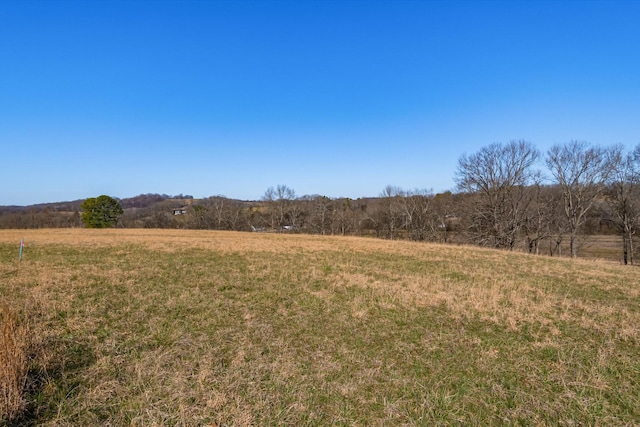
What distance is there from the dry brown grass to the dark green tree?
72.9 m

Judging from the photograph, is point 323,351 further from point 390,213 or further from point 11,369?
point 390,213

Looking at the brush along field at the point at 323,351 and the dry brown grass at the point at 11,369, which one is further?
the brush along field at the point at 323,351

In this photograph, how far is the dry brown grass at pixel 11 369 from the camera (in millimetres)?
3180

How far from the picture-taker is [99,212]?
63.0 m

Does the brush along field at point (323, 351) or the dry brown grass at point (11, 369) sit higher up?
the dry brown grass at point (11, 369)

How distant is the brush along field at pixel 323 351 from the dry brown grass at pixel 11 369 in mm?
182

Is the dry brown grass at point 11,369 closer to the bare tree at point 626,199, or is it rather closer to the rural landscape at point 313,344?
the rural landscape at point 313,344

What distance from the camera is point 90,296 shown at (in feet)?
26.8

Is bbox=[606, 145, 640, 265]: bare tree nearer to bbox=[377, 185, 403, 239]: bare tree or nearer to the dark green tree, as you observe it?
bbox=[377, 185, 403, 239]: bare tree

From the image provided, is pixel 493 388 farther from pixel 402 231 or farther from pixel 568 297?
pixel 402 231

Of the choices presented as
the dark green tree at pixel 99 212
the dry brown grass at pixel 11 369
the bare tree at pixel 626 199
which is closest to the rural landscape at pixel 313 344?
the dry brown grass at pixel 11 369

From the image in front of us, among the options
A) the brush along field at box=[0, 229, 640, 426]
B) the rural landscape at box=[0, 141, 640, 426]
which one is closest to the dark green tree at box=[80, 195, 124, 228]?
the rural landscape at box=[0, 141, 640, 426]

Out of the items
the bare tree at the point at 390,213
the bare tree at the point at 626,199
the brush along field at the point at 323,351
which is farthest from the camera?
the bare tree at the point at 390,213

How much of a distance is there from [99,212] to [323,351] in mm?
75911
